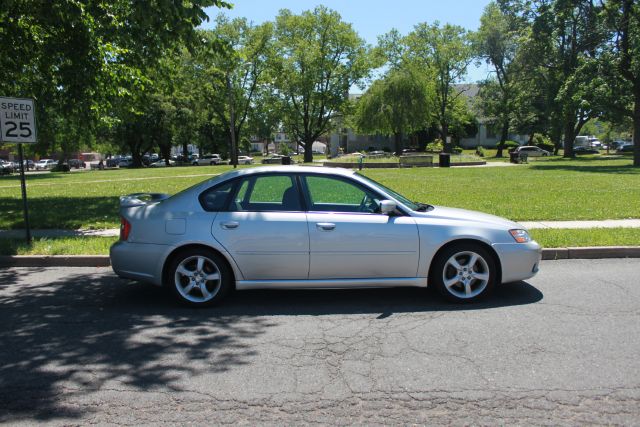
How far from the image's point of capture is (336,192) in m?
6.28

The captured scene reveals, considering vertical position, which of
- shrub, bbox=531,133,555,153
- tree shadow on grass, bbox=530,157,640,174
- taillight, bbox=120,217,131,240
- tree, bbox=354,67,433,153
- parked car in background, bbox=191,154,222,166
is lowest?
taillight, bbox=120,217,131,240

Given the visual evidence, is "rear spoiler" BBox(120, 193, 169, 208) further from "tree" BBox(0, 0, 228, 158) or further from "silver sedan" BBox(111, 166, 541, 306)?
"tree" BBox(0, 0, 228, 158)

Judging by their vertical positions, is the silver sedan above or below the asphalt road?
above

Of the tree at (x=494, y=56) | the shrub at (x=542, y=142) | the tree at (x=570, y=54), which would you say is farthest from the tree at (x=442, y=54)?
the tree at (x=570, y=54)

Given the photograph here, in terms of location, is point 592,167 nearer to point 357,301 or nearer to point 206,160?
point 357,301

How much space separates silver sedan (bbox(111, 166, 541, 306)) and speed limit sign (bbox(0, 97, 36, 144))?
13.8 feet

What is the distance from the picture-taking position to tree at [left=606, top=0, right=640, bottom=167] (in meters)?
29.9

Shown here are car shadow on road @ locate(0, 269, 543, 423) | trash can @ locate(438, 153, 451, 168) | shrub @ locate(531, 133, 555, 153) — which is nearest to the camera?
car shadow on road @ locate(0, 269, 543, 423)

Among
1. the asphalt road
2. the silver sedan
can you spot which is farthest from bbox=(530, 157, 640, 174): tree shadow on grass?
the silver sedan

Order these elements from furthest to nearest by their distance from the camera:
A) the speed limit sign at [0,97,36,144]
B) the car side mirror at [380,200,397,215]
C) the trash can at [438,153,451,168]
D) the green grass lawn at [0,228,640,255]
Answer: the trash can at [438,153,451,168]
the speed limit sign at [0,97,36,144]
the green grass lawn at [0,228,640,255]
the car side mirror at [380,200,397,215]

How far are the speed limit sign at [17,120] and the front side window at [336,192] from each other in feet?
18.3

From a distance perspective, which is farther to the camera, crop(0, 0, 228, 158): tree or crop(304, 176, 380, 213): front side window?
crop(0, 0, 228, 158): tree

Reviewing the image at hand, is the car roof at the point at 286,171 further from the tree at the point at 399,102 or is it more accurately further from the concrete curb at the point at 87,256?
the tree at the point at 399,102

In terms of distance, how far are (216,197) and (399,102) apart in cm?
4095
